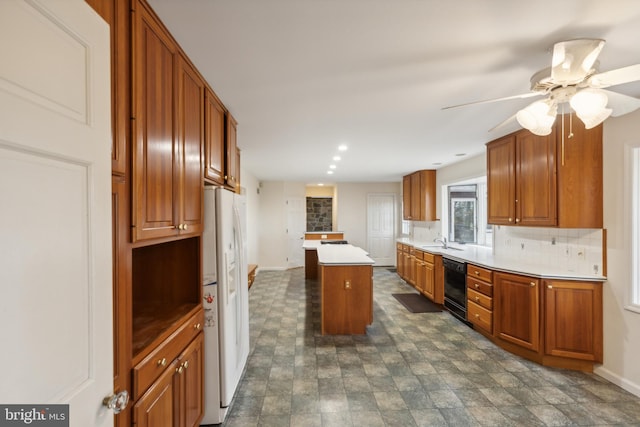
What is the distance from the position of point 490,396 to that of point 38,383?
9.42ft

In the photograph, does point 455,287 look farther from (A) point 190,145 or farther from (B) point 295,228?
(B) point 295,228

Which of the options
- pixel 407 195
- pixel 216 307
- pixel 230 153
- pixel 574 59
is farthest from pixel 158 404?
pixel 407 195

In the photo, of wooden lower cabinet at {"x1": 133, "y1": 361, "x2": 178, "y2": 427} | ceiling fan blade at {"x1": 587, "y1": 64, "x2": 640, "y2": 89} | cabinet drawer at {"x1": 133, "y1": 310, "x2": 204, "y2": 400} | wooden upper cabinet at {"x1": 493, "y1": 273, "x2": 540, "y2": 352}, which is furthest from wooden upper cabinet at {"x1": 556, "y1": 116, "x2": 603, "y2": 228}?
wooden lower cabinet at {"x1": 133, "y1": 361, "x2": 178, "y2": 427}

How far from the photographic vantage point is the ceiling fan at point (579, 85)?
1.43m

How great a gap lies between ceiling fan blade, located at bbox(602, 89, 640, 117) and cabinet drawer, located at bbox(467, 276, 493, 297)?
2.12 meters

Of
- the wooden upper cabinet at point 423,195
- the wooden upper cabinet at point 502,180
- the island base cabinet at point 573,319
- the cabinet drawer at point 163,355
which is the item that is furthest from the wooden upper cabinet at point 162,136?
the wooden upper cabinet at point 423,195

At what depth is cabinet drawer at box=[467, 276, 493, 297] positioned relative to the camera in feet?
10.8

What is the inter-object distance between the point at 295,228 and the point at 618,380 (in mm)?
6325

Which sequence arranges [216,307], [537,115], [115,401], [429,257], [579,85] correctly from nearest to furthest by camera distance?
[115,401]
[579,85]
[537,115]
[216,307]
[429,257]

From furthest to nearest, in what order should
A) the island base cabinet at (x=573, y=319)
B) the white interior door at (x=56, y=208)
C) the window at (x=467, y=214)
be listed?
1. the window at (x=467, y=214)
2. the island base cabinet at (x=573, y=319)
3. the white interior door at (x=56, y=208)

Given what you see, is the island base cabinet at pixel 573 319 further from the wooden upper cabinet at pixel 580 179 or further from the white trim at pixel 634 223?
the wooden upper cabinet at pixel 580 179

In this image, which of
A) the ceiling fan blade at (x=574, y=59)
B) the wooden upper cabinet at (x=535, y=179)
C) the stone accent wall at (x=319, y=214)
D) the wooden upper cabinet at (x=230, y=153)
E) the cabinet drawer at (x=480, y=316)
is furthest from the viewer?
the stone accent wall at (x=319, y=214)

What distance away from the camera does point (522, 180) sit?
10.6 ft

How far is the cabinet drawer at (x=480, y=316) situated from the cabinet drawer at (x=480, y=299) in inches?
1.8
